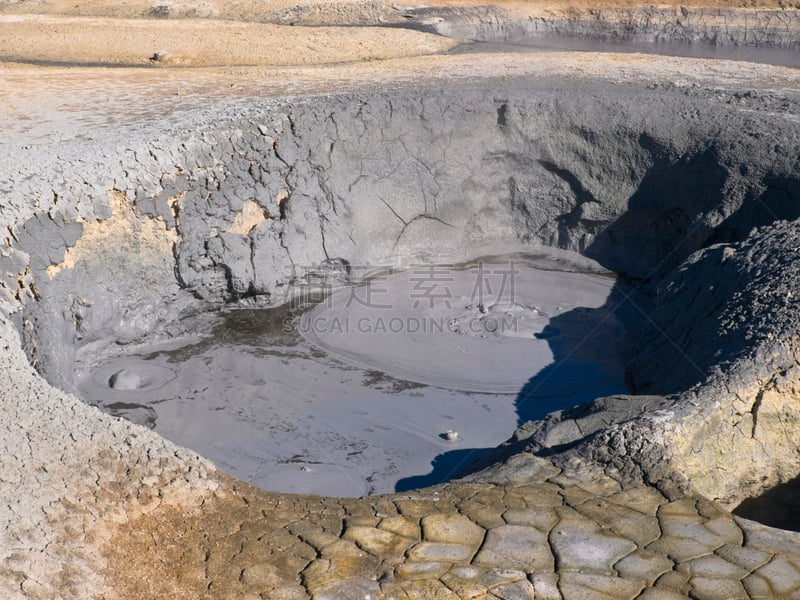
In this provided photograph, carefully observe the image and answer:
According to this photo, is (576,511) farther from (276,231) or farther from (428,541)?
(276,231)

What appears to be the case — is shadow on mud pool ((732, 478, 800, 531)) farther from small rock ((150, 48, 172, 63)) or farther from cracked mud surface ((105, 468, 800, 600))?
small rock ((150, 48, 172, 63))

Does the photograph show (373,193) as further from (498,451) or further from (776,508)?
(776,508)

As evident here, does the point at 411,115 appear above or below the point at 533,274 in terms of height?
above

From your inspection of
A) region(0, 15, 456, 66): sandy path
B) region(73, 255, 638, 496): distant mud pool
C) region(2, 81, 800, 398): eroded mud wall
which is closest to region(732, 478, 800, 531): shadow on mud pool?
region(73, 255, 638, 496): distant mud pool

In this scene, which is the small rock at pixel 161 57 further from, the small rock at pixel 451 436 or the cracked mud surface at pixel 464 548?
the cracked mud surface at pixel 464 548

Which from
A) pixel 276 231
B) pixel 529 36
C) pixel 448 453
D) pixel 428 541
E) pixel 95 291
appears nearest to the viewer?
pixel 428 541

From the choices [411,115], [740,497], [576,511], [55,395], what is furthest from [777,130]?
[55,395]
